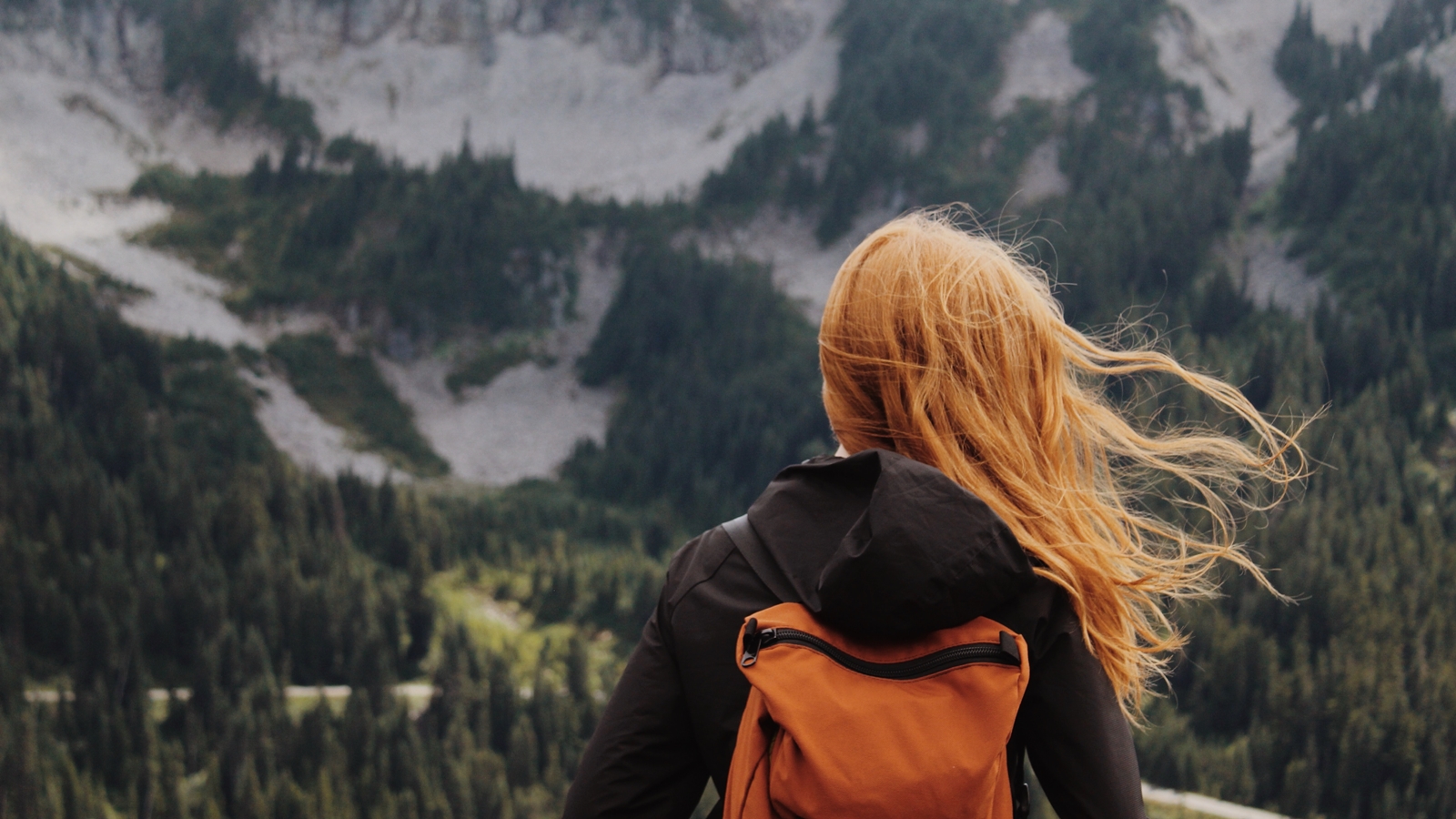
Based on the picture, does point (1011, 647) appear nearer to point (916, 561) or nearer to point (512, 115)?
point (916, 561)

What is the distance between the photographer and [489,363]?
134375 millimetres

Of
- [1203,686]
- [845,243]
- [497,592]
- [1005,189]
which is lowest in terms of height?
[497,592]

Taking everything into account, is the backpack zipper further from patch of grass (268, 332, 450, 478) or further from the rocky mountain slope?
patch of grass (268, 332, 450, 478)

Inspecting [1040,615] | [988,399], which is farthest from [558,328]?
[1040,615]

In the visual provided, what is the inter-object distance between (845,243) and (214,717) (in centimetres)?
10101

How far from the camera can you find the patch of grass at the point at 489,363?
132625mm

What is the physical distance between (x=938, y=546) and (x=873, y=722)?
0.58 metres

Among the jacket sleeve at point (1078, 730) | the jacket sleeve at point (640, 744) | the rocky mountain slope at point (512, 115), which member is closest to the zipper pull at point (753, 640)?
the jacket sleeve at point (640, 744)

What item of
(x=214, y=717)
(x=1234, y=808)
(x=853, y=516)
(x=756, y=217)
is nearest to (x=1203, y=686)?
(x=1234, y=808)

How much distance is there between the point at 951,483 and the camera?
10.9 ft

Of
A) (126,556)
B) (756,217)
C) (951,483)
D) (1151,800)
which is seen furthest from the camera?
(756,217)

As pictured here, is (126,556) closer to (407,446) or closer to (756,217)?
(407,446)

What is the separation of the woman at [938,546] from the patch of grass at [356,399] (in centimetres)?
11884

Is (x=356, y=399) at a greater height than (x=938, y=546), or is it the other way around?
(x=938, y=546)
